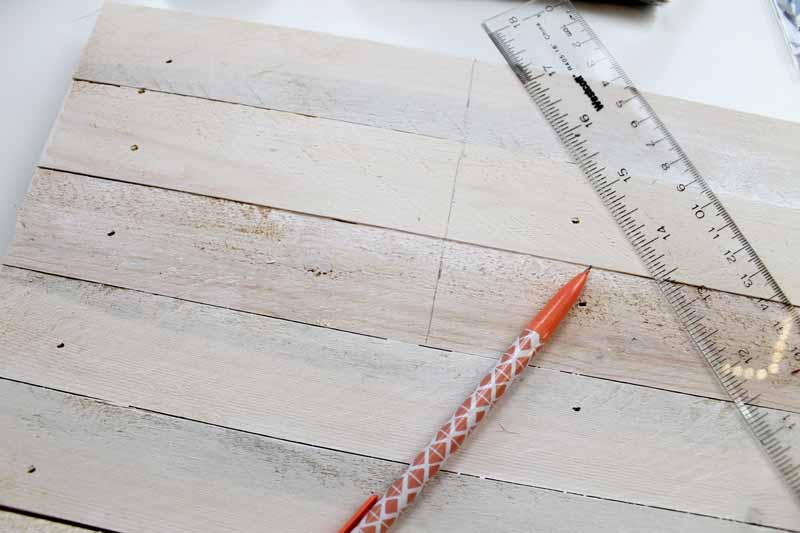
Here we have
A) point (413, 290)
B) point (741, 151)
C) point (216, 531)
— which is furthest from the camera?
point (741, 151)

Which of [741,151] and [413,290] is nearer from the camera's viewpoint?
[413,290]

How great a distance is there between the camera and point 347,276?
2.88 ft

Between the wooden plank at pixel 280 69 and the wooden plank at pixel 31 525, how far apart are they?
0.61 m

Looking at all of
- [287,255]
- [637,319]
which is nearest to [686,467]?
[637,319]

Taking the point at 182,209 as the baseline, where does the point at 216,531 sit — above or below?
below

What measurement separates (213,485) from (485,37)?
85cm

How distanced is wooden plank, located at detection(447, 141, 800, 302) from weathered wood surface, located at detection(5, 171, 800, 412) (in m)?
0.03

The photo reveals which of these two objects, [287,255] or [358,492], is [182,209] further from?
[358,492]

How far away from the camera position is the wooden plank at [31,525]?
30.2 inches

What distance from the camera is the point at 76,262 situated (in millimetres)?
877

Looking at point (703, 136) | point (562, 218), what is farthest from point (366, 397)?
point (703, 136)

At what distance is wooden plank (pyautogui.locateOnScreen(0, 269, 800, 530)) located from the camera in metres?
0.81

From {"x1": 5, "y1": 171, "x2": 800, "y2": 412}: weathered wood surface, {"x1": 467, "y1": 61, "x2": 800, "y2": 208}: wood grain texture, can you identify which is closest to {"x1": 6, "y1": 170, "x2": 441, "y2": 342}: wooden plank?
{"x1": 5, "y1": 171, "x2": 800, "y2": 412}: weathered wood surface

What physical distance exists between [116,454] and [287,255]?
33 centimetres
